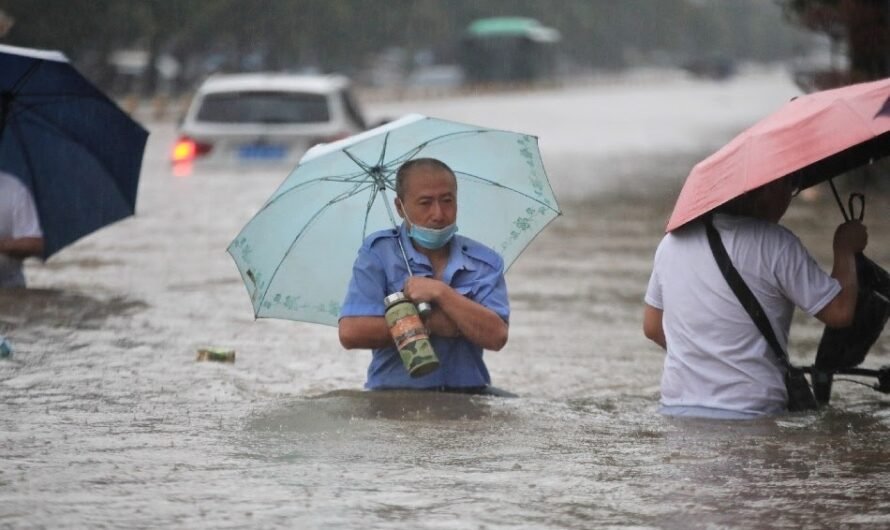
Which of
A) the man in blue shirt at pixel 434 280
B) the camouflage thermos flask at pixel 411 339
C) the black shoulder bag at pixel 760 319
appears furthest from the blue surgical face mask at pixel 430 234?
the black shoulder bag at pixel 760 319

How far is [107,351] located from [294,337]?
5.53ft

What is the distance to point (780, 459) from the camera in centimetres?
627

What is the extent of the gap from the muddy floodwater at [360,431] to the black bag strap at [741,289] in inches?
14.2

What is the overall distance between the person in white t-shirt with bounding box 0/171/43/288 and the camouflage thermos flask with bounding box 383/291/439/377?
4.01 m

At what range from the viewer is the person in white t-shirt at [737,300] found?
254 inches

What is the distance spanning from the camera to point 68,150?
10.0 metres

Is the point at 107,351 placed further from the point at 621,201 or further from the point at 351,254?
the point at 621,201

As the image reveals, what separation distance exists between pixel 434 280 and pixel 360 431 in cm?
63

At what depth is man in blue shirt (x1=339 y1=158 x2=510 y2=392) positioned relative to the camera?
22.0ft

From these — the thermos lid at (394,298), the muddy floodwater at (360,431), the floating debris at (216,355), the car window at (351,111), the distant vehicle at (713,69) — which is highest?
the distant vehicle at (713,69)

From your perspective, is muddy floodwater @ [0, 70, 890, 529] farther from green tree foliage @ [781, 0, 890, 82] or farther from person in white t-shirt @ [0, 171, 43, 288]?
green tree foliage @ [781, 0, 890, 82]

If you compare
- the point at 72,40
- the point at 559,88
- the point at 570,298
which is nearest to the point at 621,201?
the point at 570,298

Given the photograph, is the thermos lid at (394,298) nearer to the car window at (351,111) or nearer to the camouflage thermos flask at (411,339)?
the camouflage thermos flask at (411,339)

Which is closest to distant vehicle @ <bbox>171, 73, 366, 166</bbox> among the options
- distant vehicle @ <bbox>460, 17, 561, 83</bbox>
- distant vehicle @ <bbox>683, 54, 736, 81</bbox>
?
distant vehicle @ <bbox>460, 17, 561, 83</bbox>
